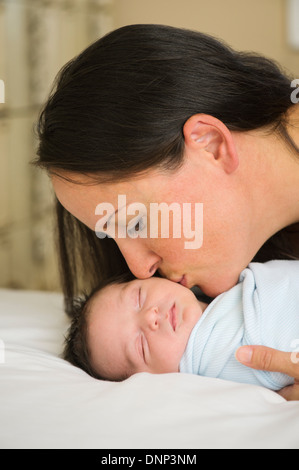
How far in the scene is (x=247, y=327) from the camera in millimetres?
1132

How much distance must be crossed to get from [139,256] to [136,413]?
17.0 inches

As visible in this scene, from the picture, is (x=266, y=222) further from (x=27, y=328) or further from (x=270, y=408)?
(x=27, y=328)

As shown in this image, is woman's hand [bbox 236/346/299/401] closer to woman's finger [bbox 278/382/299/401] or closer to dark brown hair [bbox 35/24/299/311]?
woman's finger [bbox 278/382/299/401]

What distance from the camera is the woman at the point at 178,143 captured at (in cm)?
114

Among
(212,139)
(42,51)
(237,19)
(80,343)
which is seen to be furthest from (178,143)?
(237,19)

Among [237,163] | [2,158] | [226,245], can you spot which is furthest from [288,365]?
[2,158]

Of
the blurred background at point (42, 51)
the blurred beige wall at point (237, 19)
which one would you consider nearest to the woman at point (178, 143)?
the blurred background at point (42, 51)

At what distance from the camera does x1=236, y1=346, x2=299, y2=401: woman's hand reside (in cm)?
102

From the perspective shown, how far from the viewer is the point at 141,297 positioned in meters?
A: 1.29

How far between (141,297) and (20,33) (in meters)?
1.55

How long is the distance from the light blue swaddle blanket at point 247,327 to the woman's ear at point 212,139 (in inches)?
10.3

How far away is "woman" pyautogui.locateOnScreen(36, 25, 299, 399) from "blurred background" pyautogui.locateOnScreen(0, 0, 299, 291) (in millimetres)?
950

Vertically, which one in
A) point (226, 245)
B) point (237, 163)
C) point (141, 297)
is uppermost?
point (237, 163)

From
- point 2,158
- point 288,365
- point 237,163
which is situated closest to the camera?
point 288,365
